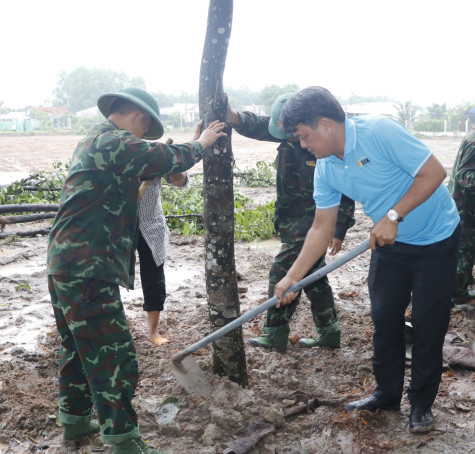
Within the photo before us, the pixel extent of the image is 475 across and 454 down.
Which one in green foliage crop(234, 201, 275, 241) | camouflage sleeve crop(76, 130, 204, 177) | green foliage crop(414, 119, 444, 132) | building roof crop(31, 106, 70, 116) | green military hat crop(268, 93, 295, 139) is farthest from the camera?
building roof crop(31, 106, 70, 116)

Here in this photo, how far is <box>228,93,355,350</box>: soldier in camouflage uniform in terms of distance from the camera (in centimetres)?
380

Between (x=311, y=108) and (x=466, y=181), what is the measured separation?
2482mm

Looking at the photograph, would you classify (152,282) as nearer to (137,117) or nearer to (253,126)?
(253,126)

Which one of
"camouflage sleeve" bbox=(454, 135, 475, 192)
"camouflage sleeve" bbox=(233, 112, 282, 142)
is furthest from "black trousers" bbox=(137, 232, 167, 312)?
"camouflage sleeve" bbox=(454, 135, 475, 192)

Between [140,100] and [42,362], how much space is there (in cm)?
222

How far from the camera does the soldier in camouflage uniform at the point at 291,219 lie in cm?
380

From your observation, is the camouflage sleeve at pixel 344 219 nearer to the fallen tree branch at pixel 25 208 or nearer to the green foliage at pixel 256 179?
the fallen tree branch at pixel 25 208

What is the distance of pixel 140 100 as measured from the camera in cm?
276

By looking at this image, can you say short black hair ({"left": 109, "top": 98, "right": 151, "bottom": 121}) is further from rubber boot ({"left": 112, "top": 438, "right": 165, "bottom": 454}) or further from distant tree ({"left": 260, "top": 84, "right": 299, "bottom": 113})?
distant tree ({"left": 260, "top": 84, "right": 299, "bottom": 113})

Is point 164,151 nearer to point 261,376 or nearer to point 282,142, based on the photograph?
point 282,142

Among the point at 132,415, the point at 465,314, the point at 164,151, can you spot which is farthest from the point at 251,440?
the point at 465,314

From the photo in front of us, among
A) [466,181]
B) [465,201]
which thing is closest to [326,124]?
[466,181]

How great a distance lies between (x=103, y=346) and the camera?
2551 mm

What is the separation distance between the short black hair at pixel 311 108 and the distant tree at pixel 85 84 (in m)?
69.1
